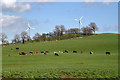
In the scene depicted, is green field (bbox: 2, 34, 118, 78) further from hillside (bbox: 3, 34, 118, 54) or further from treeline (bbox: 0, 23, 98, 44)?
treeline (bbox: 0, 23, 98, 44)

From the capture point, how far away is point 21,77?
59.3 ft

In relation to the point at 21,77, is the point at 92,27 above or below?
above

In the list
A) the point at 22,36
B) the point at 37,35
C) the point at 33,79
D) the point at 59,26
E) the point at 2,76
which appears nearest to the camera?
→ the point at 33,79

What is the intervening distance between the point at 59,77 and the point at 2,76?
18.4 feet

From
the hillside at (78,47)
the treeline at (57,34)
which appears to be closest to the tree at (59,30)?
the treeline at (57,34)

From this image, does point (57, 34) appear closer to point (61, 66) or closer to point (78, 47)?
point (78, 47)

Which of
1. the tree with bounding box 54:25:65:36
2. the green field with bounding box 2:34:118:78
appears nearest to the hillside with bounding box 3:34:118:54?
the green field with bounding box 2:34:118:78

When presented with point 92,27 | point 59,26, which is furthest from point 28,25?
point 92,27

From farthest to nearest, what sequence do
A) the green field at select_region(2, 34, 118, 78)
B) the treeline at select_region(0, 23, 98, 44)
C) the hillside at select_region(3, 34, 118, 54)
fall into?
the treeline at select_region(0, 23, 98, 44)
the hillside at select_region(3, 34, 118, 54)
the green field at select_region(2, 34, 118, 78)

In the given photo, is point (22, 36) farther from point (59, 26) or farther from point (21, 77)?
point (21, 77)

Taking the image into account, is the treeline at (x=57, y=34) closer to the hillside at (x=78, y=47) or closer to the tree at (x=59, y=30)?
the tree at (x=59, y=30)

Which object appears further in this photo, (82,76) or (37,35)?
(37,35)

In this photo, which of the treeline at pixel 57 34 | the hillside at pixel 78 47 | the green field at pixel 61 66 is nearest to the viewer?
the green field at pixel 61 66

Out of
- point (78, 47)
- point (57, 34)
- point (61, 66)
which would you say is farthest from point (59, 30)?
point (61, 66)
